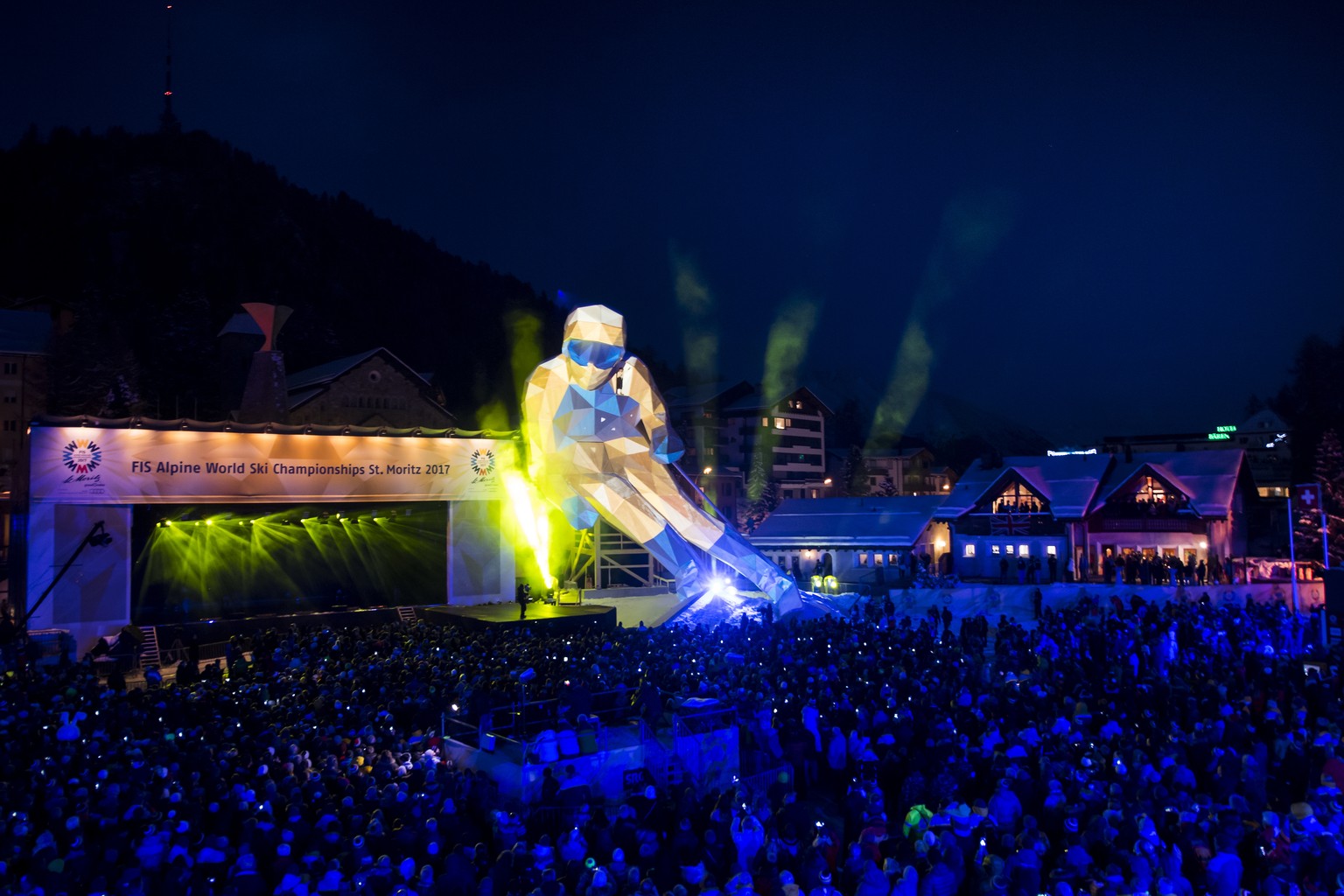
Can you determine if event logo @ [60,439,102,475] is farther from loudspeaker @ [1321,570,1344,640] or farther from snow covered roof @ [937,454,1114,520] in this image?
loudspeaker @ [1321,570,1344,640]

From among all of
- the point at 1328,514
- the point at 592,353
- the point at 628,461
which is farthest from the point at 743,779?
the point at 1328,514

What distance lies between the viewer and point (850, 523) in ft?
103

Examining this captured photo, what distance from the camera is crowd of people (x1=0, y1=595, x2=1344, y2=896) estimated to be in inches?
261

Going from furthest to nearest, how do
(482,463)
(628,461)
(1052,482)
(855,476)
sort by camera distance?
(855,476) < (1052,482) < (482,463) < (628,461)

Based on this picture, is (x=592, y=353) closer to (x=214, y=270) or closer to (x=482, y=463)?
(x=482, y=463)

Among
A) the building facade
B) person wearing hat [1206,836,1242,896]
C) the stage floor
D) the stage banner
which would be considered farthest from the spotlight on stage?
person wearing hat [1206,836,1242,896]

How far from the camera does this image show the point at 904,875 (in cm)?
641

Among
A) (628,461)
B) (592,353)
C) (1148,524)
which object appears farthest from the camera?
(1148,524)

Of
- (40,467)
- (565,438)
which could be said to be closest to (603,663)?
(565,438)

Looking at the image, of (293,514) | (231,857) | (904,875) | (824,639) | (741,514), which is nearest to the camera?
(904,875)

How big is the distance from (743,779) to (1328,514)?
30.9 meters

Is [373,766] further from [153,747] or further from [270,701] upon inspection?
[270,701]

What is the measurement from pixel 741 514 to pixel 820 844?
143 feet

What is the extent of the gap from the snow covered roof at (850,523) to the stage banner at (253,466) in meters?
10.8
